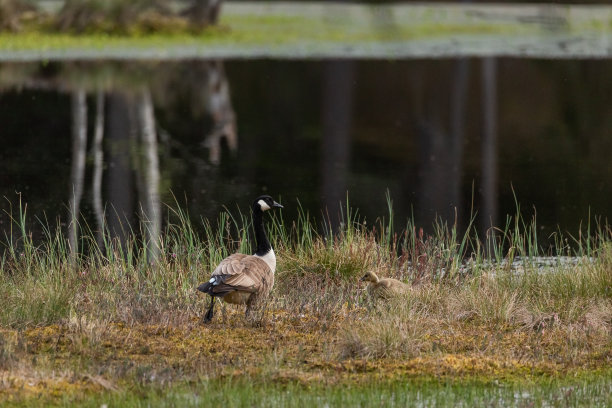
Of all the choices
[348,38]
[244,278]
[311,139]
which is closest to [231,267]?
[244,278]

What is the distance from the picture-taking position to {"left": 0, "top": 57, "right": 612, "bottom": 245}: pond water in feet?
52.0

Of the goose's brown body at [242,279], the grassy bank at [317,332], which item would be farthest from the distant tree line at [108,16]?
the goose's brown body at [242,279]

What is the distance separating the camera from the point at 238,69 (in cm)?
3422

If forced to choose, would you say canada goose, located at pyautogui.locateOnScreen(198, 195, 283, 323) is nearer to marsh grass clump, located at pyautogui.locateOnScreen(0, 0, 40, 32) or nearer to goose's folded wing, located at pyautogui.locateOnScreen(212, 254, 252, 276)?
goose's folded wing, located at pyautogui.locateOnScreen(212, 254, 252, 276)

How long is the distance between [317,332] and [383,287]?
3.43 ft

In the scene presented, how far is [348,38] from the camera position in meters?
41.5

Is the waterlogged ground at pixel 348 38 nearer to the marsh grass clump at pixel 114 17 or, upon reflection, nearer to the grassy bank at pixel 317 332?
the marsh grass clump at pixel 114 17

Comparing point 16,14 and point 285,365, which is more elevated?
point 285,365

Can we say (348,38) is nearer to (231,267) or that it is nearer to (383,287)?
(383,287)

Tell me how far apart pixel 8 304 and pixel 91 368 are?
5.62ft

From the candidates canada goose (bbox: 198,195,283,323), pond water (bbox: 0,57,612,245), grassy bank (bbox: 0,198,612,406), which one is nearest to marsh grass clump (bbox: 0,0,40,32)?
pond water (bbox: 0,57,612,245)

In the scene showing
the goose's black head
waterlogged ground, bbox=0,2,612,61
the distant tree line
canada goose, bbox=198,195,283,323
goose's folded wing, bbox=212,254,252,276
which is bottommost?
waterlogged ground, bbox=0,2,612,61

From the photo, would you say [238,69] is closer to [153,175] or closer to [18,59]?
[18,59]

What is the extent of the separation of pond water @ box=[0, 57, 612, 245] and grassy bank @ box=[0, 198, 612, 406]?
1786mm
